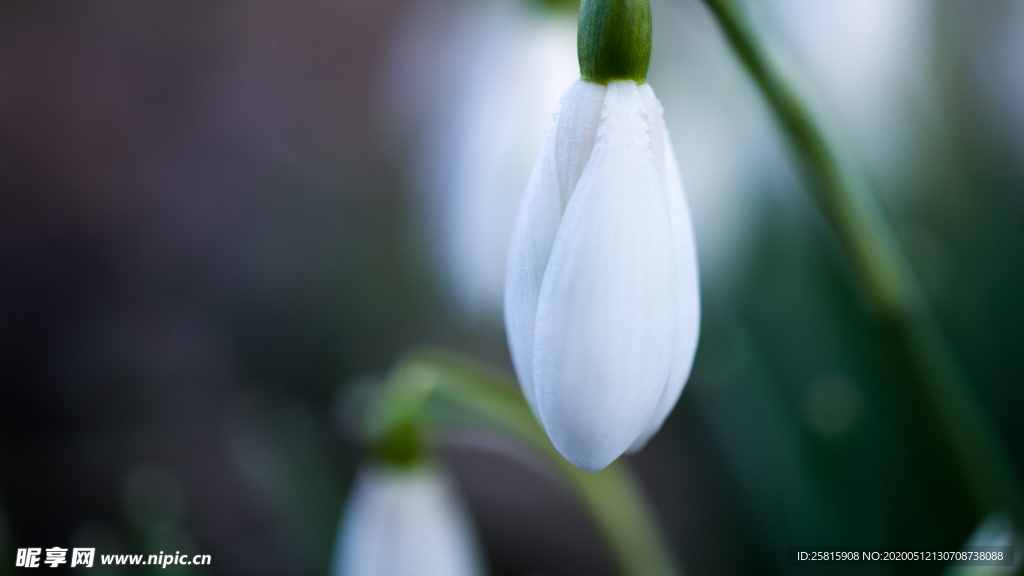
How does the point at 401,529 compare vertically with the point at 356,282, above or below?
below

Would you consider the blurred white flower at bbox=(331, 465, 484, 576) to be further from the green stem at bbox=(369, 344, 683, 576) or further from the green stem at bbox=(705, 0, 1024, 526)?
the green stem at bbox=(705, 0, 1024, 526)

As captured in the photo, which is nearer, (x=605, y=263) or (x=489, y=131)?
(x=605, y=263)

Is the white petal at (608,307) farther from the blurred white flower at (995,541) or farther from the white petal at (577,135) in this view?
the blurred white flower at (995,541)

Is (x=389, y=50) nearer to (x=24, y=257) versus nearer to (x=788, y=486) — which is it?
(x=24, y=257)

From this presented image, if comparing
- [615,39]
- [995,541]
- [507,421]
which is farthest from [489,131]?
[995,541]

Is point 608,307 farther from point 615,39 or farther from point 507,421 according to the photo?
point 507,421
